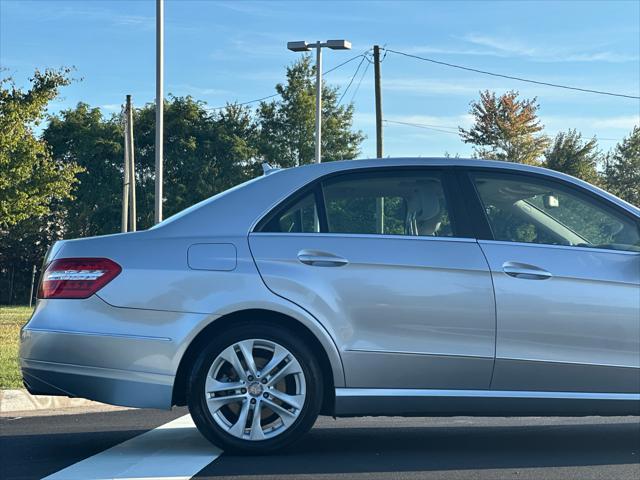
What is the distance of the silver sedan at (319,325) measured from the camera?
5449mm

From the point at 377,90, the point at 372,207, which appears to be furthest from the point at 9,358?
the point at 377,90

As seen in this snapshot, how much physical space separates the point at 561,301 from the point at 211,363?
199 cm

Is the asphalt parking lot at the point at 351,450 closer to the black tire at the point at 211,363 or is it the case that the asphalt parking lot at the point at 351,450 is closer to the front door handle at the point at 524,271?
the black tire at the point at 211,363

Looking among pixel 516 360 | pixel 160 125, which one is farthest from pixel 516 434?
pixel 160 125

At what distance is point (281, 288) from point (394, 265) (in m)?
0.64

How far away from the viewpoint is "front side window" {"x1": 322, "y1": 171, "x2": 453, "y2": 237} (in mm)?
5727

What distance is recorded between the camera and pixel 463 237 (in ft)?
18.7

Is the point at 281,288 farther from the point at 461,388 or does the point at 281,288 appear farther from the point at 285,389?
the point at 461,388

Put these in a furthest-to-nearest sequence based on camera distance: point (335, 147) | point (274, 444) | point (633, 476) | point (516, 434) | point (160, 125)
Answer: point (335, 147) < point (160, 125) < point (516, 434) < point (274, 444) < point (633, 476)

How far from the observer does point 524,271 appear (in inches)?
220

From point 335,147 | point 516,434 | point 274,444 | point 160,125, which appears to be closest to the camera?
point 274,444

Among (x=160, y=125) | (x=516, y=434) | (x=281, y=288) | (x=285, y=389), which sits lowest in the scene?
(x=516, y=434)

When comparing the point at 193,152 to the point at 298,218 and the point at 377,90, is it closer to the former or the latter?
the point at 377,90

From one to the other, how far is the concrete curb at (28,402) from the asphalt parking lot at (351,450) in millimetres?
609
